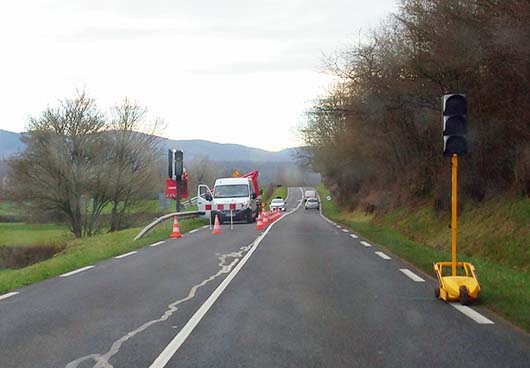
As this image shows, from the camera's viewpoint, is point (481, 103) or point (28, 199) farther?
point (28, 199)

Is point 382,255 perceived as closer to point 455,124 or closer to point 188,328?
point 455,124

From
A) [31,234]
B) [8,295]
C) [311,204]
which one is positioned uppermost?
[8,295]

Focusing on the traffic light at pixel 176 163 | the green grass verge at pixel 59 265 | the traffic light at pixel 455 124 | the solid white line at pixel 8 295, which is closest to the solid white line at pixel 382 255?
the traffic light at pixel 455 124

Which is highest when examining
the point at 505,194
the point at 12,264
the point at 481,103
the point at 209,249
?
the point at 481,103

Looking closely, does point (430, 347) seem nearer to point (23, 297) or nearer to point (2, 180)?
point (23, 297)

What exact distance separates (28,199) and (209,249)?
80.6 feet

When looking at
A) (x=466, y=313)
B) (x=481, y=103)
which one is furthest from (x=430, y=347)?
(x=481, y=103)

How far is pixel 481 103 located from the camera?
67.1 feet

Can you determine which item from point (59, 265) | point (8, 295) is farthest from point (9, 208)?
point (8, 295)

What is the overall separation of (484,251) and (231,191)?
18.8 m

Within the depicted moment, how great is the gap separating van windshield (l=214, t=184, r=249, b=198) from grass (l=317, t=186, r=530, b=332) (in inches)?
306

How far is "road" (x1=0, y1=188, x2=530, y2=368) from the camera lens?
21.6 feet

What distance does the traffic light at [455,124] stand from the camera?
9984 mm

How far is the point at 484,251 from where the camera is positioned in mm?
18641
